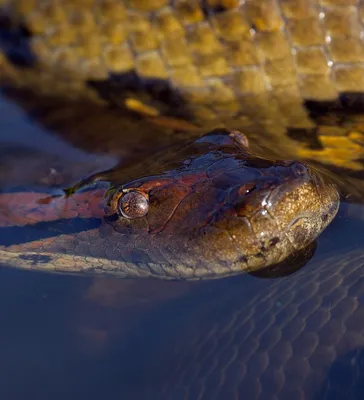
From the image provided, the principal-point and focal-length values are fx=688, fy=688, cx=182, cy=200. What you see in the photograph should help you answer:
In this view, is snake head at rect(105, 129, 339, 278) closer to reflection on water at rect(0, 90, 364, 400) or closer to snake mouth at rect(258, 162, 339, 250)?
snake mouth at rect(258, 162, 339, 250)

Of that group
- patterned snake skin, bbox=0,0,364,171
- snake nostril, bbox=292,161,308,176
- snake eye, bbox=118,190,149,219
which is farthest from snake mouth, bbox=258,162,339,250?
patterned snake skin, bbox=0,0,364,171

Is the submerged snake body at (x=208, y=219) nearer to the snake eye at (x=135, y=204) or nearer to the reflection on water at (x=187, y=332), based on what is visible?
the snake eye at (x=135, y=204)

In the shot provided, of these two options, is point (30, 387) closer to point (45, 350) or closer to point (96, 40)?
point (45, 350)

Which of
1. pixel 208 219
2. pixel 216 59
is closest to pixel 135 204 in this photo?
pixel 208 219

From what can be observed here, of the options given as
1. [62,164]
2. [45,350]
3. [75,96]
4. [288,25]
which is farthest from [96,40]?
[45,350]

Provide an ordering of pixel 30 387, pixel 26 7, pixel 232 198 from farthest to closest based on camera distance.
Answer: pixel 26 7 < pixel 30 387 < pixel 232 198

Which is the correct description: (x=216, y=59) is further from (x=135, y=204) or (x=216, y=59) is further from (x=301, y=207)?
(x=301, y=207)

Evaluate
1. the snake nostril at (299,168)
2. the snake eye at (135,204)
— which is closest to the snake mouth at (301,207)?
the snake nostril at (299,168)
